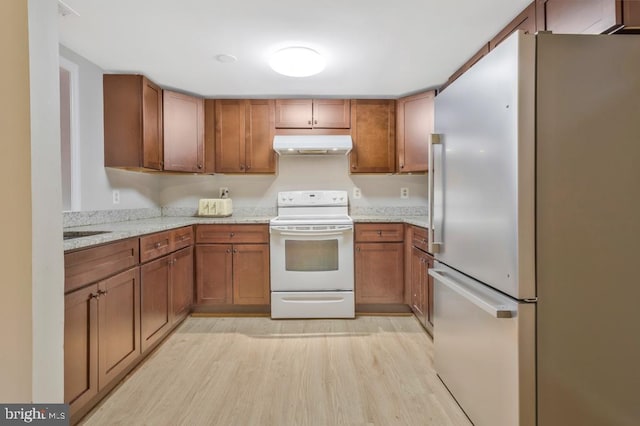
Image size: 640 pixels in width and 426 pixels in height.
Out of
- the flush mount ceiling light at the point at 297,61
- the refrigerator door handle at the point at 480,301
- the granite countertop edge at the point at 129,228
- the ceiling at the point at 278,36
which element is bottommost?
the refrigerator door handle at the point at 480,301

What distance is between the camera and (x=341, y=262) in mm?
2887

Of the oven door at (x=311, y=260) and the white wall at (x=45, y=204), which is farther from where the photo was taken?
the oven door at (x=311, y=260)

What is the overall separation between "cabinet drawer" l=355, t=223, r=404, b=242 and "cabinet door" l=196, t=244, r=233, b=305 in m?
1.24

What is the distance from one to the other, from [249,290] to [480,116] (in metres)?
2.40

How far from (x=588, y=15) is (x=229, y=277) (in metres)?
2.97

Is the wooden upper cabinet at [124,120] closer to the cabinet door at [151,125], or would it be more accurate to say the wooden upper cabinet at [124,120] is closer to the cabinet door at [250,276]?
the cabinet door at [151,125]

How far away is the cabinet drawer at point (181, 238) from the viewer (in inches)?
99.7

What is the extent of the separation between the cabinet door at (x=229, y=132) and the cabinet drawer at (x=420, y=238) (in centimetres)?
189

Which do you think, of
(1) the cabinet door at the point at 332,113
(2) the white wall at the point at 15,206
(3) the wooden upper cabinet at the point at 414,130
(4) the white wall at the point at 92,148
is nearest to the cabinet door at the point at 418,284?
(3) the wooden upper cabinet at the point at 414,130

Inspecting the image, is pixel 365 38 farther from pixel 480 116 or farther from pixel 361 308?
pixel 361 308

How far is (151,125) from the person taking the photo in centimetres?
272

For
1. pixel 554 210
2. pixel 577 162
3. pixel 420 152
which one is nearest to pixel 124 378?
pixel 554 210

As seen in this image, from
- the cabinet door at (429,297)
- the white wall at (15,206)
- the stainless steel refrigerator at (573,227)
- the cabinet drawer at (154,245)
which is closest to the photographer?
the white wall at (15,206)

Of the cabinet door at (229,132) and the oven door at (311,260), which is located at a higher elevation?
the cabinet door at (229,132)
